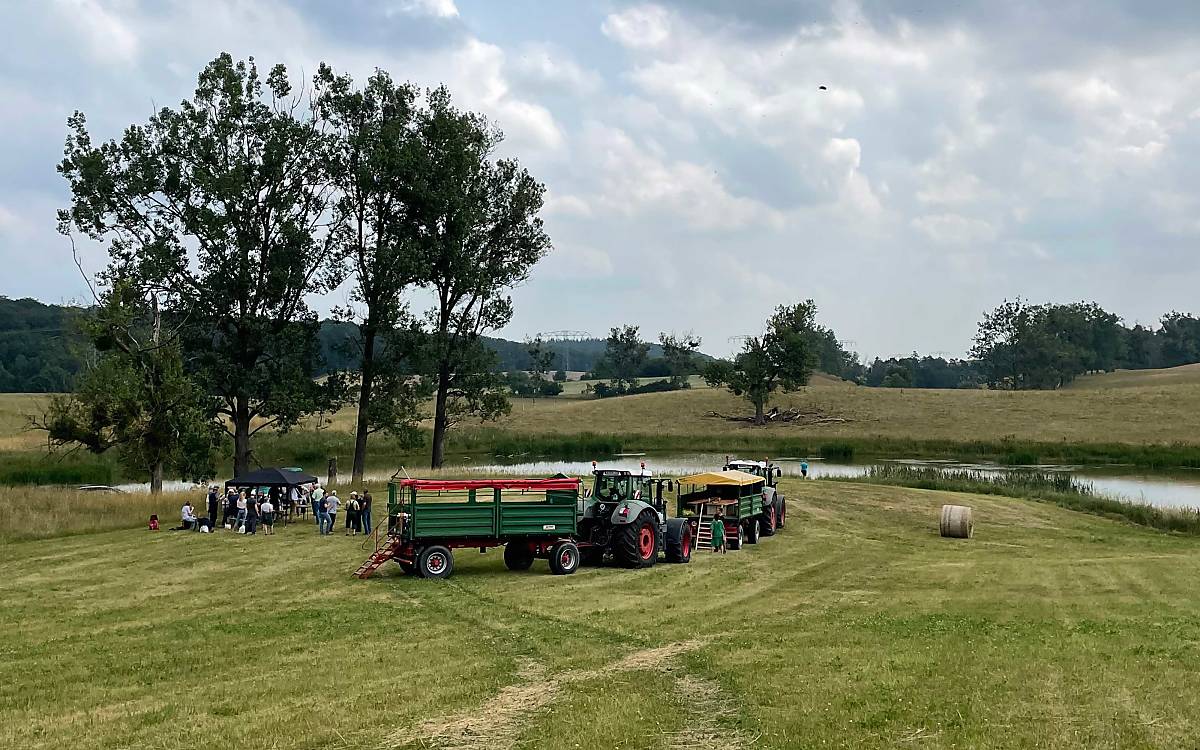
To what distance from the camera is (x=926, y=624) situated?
55.6ft

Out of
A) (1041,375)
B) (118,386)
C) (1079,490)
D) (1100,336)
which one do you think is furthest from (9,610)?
(1100,336)

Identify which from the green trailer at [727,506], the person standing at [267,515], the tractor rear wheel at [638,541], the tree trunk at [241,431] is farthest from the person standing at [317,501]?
the tree trunk at [241,431]

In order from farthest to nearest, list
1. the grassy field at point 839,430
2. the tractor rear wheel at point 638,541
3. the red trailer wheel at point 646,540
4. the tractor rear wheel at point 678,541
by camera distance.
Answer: the grassy field at point 839,430, the tractor rear wheel at point 678,541, the red trailer wheel at point 646,540, the tractor rear wheel at point 638,541

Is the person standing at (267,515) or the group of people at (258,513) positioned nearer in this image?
the group of people at (258,513)

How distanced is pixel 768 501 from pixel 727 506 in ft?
12.5


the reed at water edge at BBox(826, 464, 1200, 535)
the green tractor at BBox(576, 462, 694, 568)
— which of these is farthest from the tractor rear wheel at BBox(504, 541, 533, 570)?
the reed at water edge at BBox(826, 464, 1200, 535)

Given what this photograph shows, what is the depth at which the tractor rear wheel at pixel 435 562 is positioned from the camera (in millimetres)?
22109

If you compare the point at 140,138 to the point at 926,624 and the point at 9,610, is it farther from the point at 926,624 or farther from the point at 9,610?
the point at 926,624

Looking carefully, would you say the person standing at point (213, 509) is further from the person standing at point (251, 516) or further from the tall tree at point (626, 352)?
the tall tree at point (626, 352)

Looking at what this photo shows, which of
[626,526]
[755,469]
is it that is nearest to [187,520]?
[626,526]

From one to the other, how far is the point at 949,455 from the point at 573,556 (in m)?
54.8

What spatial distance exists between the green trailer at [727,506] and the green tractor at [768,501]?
92 centimetres

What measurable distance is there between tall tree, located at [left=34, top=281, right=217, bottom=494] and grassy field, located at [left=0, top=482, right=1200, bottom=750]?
484 inches

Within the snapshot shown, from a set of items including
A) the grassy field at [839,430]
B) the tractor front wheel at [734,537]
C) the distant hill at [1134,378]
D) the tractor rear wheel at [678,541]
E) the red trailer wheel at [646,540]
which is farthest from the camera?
the distant hill at [1134,378]
